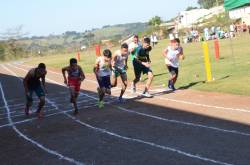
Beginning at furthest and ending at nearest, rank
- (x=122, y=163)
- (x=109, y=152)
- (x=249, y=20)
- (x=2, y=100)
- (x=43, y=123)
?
(x=249, y=20) < (x=2, y=100) < (x=43, y=123) < (x=109, y=152) < (x=122, y=163)

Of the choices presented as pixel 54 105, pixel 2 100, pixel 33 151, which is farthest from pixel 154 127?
pixel 2 100

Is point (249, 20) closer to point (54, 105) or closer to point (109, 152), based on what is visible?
point (54, 105)

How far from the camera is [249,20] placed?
6309 cm

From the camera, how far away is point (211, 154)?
8953 mm

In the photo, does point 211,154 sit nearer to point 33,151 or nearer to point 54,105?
point 33,151

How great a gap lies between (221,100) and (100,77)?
347cm

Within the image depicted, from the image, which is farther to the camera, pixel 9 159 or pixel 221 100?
pixel 221 100

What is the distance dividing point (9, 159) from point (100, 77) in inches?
250

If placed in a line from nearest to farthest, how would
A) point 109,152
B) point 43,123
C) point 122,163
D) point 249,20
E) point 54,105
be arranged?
point 122,163, point 109,152, point 43,123, point 54,105, point 249,20

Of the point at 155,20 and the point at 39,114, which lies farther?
the point at 155,20

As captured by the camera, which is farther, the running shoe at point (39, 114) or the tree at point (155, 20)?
the tree at point (155, 20)

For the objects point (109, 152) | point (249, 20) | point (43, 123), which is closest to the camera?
point (109, 152)

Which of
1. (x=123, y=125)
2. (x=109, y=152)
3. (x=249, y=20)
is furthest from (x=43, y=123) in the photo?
(x=249, y=20)

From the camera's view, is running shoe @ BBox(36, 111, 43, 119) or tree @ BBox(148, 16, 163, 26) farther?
tree @ BBox(148, 16, 163, 26)
